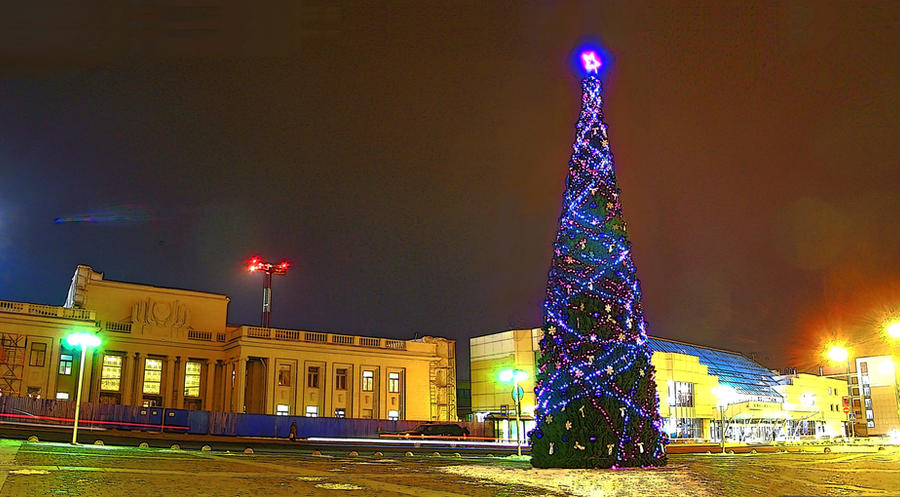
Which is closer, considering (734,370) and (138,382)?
(138,382)

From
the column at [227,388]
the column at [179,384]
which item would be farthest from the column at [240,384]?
the column at [179,384]

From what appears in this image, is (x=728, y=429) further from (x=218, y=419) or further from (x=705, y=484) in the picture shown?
(x=705, y=484)

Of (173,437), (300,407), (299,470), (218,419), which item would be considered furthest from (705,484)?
(300,407)

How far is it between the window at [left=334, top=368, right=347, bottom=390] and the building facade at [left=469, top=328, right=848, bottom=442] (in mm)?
11722

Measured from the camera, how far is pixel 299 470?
17.2 meters

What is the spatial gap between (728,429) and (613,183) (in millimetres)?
57848

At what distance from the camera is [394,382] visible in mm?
72938

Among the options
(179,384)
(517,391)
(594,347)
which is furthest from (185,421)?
(594,347)

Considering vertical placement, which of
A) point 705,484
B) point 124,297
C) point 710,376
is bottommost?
point 705,484

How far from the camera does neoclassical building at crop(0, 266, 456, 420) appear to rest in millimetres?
60625

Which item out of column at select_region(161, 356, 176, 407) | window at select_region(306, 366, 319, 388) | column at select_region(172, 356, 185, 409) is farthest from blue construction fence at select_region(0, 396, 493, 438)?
column at select_region(172, 356, 185, 409)

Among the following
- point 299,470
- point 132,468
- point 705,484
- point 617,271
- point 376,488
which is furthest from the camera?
point 617,271

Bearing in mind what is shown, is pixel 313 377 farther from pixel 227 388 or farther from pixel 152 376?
pixel 152 376

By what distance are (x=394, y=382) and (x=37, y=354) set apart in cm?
2995
